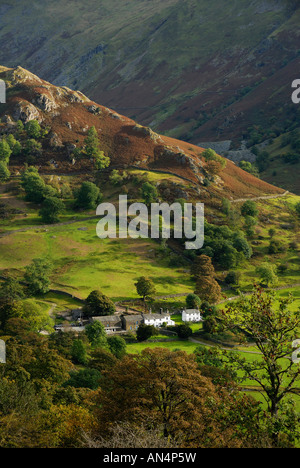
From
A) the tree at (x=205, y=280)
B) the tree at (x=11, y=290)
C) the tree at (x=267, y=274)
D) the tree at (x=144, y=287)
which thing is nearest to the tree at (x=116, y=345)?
the tree at (x=144, y=287)

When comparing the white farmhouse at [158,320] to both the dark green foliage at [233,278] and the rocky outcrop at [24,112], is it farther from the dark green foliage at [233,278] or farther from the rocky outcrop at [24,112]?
the rocky outcrop at [24,112]

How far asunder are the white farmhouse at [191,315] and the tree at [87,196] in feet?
159

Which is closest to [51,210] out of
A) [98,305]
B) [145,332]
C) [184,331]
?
[98,305]

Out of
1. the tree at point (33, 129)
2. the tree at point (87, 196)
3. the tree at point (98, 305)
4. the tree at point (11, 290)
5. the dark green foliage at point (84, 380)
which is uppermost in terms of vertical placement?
the tree at point (33, 129)

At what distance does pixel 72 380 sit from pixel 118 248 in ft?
192

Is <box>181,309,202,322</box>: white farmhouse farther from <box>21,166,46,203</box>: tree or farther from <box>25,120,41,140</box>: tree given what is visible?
<box>25,120,41,140</box>: tree

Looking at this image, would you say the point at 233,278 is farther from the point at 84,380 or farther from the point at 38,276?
the point at 84,380

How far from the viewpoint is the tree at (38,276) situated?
3425 inches

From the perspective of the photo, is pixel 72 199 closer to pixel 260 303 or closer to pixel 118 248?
pixel 118 248

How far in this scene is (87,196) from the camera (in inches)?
4850

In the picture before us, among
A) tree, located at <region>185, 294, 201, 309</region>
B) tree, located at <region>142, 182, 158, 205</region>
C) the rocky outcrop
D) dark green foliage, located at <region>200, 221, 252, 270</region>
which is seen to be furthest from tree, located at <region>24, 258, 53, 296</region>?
the rocky outcrop

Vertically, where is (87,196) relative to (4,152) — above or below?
below

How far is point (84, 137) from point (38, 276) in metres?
72.1

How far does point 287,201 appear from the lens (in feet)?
486
